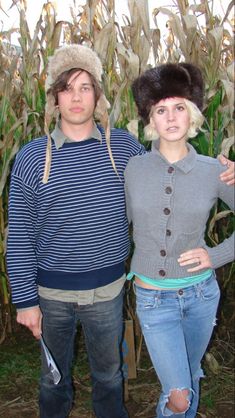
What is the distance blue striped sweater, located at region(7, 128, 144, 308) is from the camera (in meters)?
2.01

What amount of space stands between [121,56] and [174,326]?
1407 millimetres

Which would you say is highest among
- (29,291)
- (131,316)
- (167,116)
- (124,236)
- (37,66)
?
(37,66)

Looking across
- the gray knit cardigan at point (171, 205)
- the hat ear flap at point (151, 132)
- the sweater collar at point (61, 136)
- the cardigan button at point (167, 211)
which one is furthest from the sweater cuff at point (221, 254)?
the sweater collar at point (61, 136)

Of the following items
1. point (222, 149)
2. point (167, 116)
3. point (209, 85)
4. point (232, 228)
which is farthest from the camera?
point (232, 228)

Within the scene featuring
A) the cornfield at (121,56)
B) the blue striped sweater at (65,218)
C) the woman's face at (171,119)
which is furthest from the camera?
the cornfield at (121,56)

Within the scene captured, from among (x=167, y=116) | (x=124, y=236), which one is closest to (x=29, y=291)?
(x=124, y=236)

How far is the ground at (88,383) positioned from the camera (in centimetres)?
287

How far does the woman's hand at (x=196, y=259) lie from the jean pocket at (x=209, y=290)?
0.27ft

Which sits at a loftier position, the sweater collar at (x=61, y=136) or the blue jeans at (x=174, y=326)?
the sweater collar at (x=61, y=136)

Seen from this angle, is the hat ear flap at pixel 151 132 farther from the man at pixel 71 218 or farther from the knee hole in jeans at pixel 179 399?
the knee hole in jeans at pixel 179 399

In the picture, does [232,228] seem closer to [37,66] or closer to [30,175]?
[37,66]

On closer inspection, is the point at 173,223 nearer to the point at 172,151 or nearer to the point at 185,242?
the point at 185,242

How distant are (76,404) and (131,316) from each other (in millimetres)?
557

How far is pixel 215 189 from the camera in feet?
6.48
